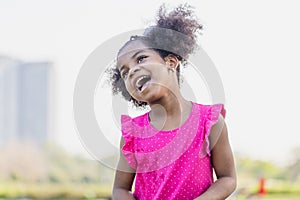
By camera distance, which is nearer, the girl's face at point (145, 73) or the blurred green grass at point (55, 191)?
the girl's face at point (145, 73)

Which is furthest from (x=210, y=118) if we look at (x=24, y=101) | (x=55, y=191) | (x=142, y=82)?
(x=24, y=101)

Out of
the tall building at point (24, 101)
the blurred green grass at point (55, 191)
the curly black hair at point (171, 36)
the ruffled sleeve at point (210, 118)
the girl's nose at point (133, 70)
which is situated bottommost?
the blurred green grass at point (55, 191)

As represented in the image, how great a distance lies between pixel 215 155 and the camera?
39.5 inches

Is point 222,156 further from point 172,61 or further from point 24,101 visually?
point 24,101

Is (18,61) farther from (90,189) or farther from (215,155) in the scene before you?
(215,155)

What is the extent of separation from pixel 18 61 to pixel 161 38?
32.4ft

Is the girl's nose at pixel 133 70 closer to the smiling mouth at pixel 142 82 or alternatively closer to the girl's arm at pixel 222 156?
the smiling mouth at pixel 142 82

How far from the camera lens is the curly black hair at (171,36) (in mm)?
1025

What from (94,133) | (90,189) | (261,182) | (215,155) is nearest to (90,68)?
(94,133)

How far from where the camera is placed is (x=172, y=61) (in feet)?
3.36

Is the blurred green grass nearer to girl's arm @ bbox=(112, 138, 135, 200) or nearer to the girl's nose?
girl's arm @ bbox=(112, 138, 135, 200)

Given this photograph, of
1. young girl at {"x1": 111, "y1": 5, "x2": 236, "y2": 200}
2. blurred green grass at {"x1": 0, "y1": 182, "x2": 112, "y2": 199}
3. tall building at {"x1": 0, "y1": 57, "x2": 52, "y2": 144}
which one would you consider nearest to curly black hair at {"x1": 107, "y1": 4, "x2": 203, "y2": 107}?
young girl at {"x1": 111, "y1": 5, "x2": 236, "y2": 200}

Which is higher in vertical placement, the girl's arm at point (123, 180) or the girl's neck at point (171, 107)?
the girl's neck at point (171, 107)

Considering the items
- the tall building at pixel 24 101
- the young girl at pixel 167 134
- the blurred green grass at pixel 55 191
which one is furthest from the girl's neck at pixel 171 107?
the tall building at pixel 24 101
